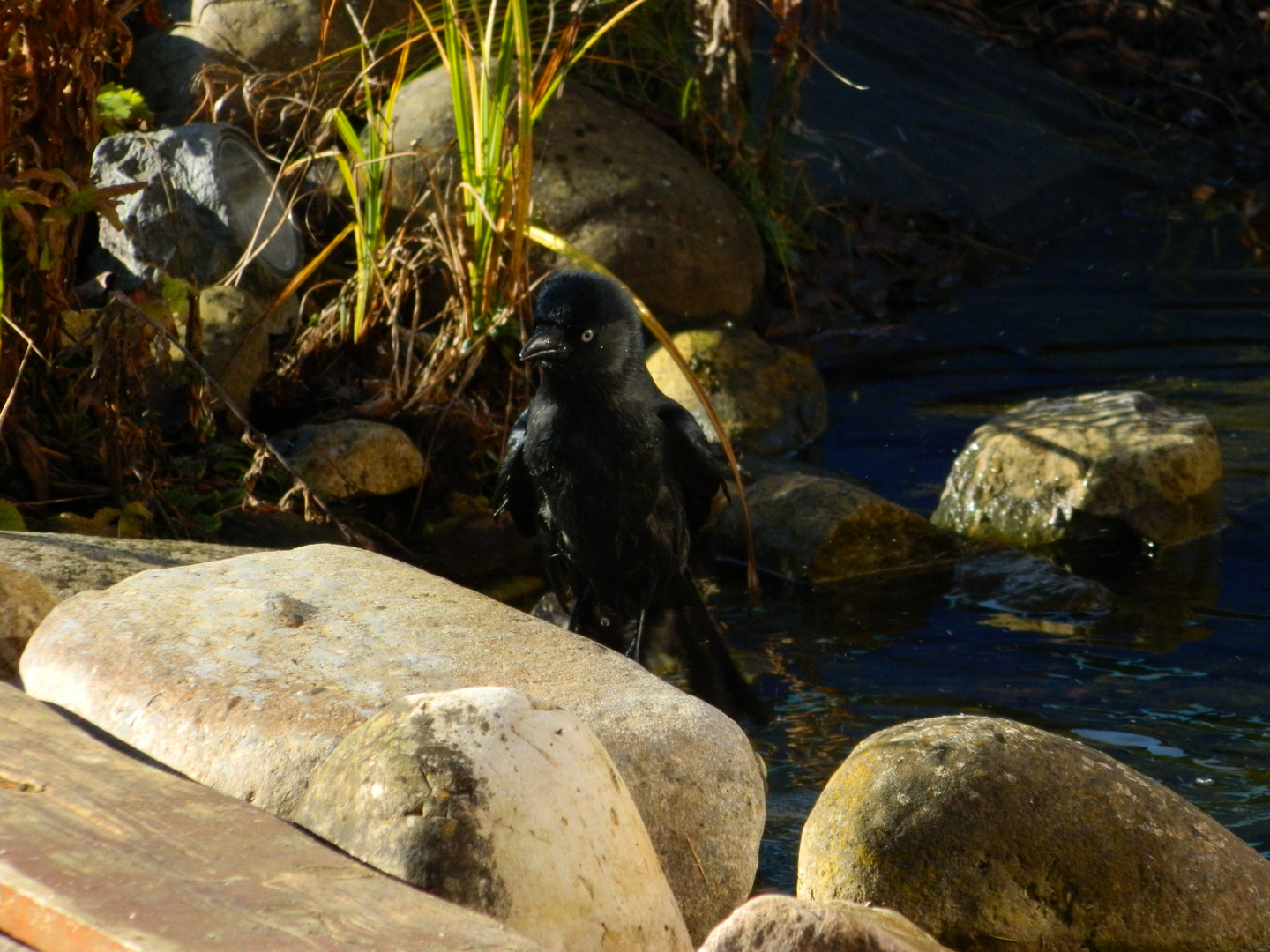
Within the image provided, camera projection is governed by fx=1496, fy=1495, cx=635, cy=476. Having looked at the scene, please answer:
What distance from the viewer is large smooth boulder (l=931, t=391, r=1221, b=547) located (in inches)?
250

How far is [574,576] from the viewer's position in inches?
194

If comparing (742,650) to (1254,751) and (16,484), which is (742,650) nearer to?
(1254,751)

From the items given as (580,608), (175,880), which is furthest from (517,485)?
(175,880)

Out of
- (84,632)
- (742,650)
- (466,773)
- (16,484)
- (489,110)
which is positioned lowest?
(742,650)

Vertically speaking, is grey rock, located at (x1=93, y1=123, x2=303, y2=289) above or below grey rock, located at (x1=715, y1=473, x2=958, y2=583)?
above

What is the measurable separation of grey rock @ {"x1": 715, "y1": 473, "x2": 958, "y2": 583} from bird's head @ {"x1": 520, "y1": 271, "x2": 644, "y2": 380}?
1.90 metres

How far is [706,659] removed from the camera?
190 inches

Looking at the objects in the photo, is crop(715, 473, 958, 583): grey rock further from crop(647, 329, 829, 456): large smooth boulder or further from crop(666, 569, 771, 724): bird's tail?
crop(666, 569, 771, 724): bird's tail

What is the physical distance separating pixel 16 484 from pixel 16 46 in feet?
4.72

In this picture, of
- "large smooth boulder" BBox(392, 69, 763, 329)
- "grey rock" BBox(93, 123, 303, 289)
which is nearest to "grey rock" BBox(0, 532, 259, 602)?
"grey rock" BBox(93, 123, 303, 289)

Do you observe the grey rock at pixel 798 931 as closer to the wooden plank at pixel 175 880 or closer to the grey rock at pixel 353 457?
the wooden plank at pixel 175 880

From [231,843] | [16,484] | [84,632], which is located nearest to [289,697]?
[84,632]

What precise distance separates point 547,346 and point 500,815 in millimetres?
2059

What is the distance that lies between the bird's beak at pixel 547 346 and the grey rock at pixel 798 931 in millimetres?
2107
